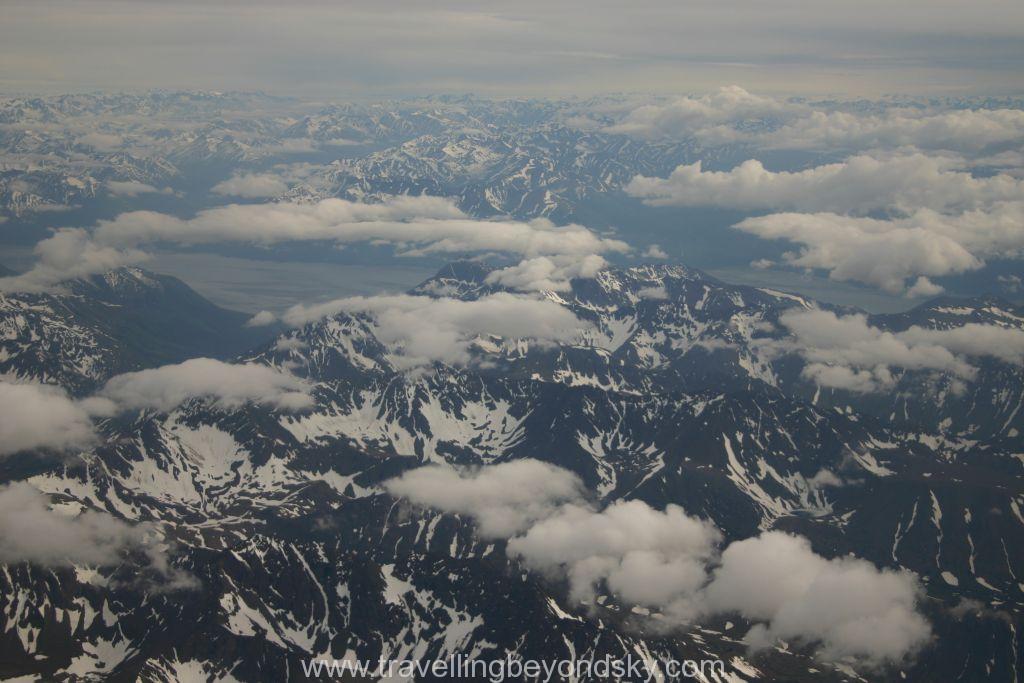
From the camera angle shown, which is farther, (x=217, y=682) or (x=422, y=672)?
(x=422, y=672)

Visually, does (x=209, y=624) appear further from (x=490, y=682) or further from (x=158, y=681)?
(x=490, y=682)

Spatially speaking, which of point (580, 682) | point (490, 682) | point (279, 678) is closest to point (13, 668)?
point (279, 678)

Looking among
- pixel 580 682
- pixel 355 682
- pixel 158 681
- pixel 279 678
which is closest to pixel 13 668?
pixel 158 681

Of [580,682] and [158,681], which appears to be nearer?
[158,681]

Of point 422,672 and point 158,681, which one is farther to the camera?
point 422,672

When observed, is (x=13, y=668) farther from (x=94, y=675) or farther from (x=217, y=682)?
(x=217, y=682)

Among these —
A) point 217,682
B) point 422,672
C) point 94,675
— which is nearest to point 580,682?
point 422,672

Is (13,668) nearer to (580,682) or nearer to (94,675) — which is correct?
(94,675)
